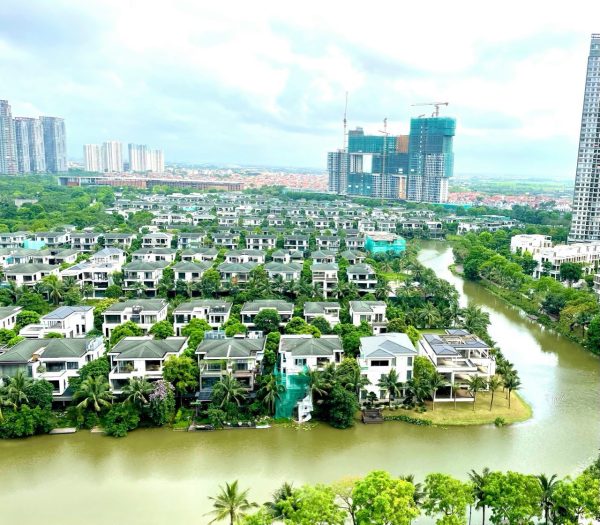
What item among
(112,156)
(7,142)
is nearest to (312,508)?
(7,142)

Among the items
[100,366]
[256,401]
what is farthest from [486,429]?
[100,366]

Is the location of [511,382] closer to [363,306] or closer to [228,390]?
[363,306]

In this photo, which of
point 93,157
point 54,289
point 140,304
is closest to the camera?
point 140,304

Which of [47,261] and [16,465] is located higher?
[47,261]

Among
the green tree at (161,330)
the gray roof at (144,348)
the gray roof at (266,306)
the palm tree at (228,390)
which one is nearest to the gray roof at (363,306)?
the gray roof at (266,306)

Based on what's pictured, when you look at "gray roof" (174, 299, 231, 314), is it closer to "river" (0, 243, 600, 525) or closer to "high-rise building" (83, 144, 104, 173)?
"river" (0, 243, 600, 525)

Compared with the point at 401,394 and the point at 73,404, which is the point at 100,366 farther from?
the point at 401,394
